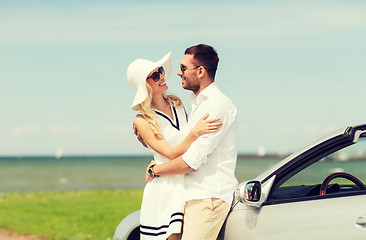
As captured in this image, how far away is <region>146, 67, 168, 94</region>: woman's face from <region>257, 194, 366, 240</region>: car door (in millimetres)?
1129

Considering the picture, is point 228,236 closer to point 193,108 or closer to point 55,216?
point 193,108

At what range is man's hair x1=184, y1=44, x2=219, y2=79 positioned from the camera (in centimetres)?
466

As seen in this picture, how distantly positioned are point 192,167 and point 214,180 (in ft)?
0.64

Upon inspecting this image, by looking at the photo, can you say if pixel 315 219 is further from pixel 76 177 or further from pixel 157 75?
pixel 76 177

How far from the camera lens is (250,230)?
4.61 metres

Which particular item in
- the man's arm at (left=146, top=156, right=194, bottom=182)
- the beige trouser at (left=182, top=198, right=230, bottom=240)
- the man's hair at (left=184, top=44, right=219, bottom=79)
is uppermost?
the man's hair at (left=184, top=44, right=219, bottom=79)

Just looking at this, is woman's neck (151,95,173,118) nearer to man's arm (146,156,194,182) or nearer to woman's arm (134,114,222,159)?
woman's arm (134,114,222,159)

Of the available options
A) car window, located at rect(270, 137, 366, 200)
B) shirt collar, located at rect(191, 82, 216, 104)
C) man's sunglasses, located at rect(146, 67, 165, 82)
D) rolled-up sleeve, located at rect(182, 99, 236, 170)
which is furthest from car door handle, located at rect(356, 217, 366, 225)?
man's sunglasses, located at rect(146, 67, 165, 82)

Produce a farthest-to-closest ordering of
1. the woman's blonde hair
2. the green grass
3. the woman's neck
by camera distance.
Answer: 1. the green grass
2. the woman's neck
3. the woman's blonde hair

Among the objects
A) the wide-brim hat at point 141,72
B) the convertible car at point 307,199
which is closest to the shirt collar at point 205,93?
the wide-brim hat at point 141,72

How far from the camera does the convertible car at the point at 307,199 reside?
436 centimetres

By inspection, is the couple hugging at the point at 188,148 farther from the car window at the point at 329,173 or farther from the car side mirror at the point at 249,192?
the car window at the point at 329,173

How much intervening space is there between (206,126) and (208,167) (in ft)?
0.96

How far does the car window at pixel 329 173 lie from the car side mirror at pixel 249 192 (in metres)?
0.24
